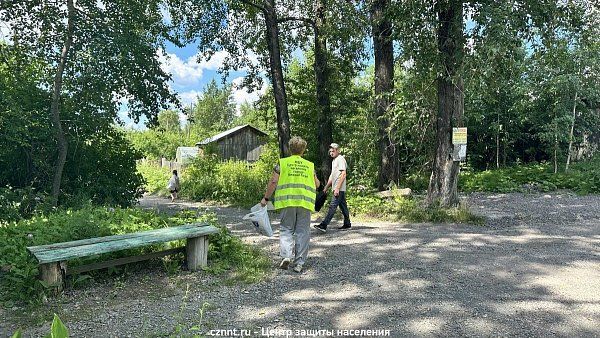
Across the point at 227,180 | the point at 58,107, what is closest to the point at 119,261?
the point at 58,107

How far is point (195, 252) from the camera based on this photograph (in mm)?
5469

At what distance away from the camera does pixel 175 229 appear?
18.6ft

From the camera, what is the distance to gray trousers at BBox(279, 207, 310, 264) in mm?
5543

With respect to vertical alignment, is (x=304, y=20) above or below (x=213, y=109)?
below

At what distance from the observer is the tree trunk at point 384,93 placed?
11680 millimetres

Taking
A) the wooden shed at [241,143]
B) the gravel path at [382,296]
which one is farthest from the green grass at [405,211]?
the wooden shed at [241,143]

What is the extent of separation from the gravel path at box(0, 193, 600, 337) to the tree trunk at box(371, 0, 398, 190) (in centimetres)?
548

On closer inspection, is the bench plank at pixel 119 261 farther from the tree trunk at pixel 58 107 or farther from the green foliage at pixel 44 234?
the tree trunk at pixel 58 107

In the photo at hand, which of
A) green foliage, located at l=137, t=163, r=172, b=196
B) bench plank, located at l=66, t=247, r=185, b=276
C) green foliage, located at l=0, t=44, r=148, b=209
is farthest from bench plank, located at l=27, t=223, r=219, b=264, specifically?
green foliage, located at l=137, t=163, r=172, b=196

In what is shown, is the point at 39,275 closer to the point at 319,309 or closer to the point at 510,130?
the point at 319,309

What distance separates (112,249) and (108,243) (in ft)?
0.74

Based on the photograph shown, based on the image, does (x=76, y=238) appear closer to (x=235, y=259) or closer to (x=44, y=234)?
(x=44, y=234)

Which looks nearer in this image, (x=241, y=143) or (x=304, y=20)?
(x=304, y=20)

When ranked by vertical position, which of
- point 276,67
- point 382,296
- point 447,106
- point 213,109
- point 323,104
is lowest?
point 382,296
